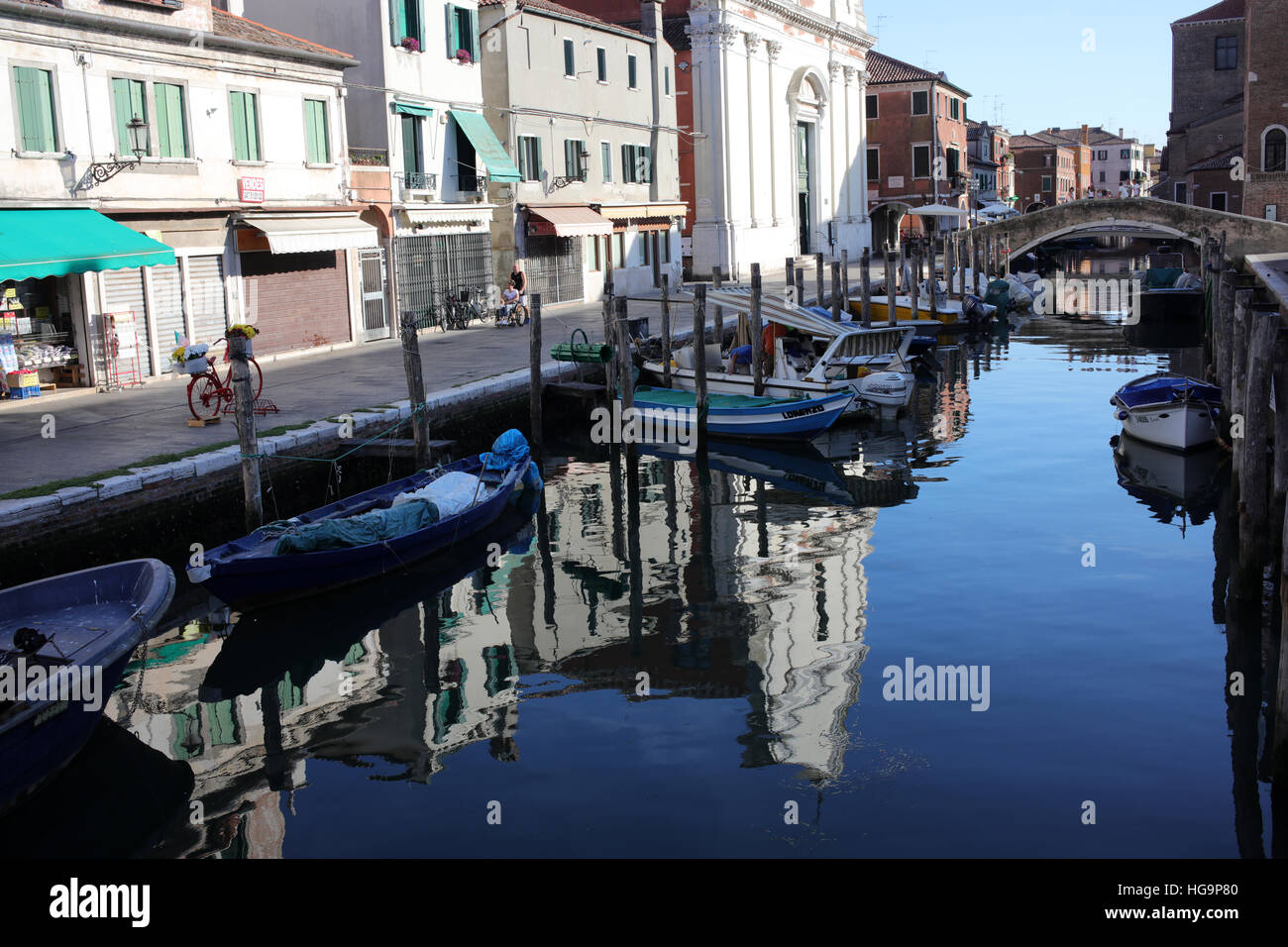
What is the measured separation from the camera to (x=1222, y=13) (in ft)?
212

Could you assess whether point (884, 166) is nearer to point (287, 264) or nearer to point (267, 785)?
point (287, 264)

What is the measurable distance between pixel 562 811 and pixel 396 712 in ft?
7.71

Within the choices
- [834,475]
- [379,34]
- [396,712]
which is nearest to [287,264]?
[379,34]

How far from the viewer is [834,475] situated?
18984 millimetres

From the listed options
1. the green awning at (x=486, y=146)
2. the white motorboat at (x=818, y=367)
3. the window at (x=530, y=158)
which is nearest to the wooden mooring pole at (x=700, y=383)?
the white motorboat at (x=818, y=367)

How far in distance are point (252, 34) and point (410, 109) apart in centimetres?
491

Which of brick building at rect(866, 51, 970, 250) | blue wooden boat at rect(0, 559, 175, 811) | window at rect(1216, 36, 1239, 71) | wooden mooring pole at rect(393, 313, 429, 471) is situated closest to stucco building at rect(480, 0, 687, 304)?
wooden mooring pole at rect(393, 313, 429, 471)

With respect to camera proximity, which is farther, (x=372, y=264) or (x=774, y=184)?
(x=774, y=184)

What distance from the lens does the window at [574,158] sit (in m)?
34.5

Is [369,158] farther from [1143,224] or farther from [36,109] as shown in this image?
[1143,224]

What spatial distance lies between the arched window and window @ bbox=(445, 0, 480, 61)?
106 ft

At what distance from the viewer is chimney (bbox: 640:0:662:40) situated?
38.8 metres

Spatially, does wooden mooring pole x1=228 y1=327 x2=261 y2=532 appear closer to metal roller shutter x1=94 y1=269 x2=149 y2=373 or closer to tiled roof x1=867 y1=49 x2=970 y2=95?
metal roller shutter x1=94 y1=269 x2=149 y2=373

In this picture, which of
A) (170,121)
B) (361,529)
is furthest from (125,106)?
(361,529)
